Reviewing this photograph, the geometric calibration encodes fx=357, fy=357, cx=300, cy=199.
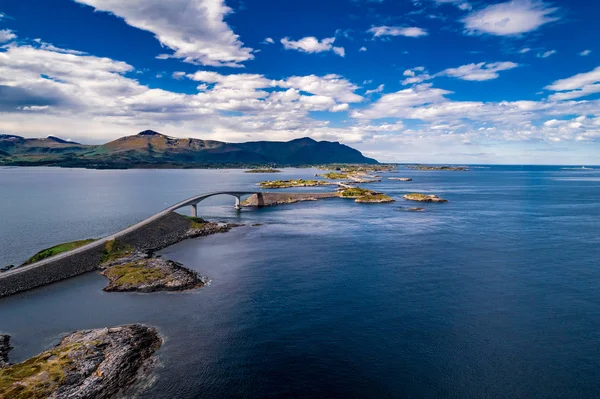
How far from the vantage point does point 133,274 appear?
6216 centimetres

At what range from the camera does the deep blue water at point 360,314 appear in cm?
3484

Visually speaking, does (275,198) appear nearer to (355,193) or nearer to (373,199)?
(355,193)

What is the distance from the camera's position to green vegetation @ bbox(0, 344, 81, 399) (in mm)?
30078

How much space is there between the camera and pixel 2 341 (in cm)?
4156

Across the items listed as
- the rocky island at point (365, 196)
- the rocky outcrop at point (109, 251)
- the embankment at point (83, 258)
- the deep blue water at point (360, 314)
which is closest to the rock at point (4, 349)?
the deep blue water at point (360, 314)

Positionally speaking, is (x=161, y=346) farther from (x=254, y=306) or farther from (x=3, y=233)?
(x=3, y=233)

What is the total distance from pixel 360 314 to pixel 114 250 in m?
54.2

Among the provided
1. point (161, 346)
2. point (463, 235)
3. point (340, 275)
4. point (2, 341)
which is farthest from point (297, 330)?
point (463, 235)

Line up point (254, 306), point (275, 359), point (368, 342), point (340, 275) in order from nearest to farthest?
point (275, 359) → point (368, 342) → point (254, 306) → point (340, 275)

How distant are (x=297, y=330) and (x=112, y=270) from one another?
4006 cm

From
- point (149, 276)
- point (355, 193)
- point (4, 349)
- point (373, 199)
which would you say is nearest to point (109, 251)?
point (149, 276)

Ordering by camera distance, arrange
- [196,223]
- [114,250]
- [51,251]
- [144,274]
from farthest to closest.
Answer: [196,223], [114,250], [51,251], [144,274]

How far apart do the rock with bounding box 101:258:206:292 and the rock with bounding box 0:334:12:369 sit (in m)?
15.7

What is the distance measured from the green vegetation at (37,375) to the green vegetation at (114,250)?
3767 cm
